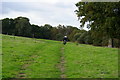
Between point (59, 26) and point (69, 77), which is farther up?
point (59, 26)

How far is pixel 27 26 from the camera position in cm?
9438

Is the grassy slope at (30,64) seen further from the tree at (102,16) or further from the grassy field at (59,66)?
the tree at (102,16)

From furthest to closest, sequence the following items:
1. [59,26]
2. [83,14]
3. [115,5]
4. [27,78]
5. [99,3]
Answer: [59,26] → [83,14] → [99,3] → [115,5] → [27,78]

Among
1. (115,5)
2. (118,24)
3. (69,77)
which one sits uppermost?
(115,5)

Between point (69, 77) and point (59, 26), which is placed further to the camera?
point (59, 26)

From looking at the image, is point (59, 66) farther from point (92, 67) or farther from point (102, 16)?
point (102, 16)

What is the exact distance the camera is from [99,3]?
3278cm

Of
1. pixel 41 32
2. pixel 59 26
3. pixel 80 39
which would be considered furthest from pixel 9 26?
pixel 59 26

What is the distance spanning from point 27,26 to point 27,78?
A: 85.5 meters

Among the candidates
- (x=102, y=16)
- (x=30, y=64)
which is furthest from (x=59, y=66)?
(x=102, y=16)

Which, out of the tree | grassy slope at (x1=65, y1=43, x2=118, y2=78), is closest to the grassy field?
grassy slope at (x1=65, y1=43, x2=118, y2=78)

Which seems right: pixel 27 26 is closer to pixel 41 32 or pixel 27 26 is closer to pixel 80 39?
pixel 41 32

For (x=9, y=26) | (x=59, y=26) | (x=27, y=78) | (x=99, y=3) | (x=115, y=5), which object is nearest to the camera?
(x=27, y=78)

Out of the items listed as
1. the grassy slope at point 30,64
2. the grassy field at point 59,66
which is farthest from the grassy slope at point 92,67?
the grassy slope at point 30,64
